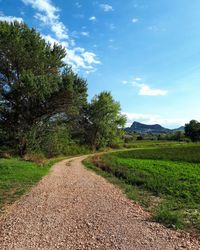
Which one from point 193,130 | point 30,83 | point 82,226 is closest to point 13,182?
point 82,226

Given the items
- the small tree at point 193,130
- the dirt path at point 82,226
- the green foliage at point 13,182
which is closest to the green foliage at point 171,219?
the dirt path at point 82,226

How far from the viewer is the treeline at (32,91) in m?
27.5

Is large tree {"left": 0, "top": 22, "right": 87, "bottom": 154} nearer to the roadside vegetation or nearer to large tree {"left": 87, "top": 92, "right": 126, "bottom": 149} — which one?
the roadside vegetation

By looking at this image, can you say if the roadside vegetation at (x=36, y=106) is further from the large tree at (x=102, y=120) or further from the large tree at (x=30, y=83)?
the large tree at (x=102, y=120)

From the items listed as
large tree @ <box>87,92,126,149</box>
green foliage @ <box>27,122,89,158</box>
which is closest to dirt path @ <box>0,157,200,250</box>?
green foliage @ <box>27,122,89,158</box>

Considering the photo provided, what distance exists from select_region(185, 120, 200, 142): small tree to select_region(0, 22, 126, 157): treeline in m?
98.0

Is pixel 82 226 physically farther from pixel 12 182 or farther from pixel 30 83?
pixel 30 83

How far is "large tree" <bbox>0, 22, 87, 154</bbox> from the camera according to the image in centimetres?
2738

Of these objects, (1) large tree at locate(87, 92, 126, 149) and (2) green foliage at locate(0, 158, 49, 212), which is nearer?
(2) green foliage at locate(0, 158, 49, 212)

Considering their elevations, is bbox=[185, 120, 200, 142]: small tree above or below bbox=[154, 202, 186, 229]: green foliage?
above

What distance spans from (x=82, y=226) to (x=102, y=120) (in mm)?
56284

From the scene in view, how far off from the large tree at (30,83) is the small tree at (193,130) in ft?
329

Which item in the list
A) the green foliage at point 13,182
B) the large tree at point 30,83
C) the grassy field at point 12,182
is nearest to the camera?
the grassy field at point 12,182

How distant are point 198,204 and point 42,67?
75.7 ft
